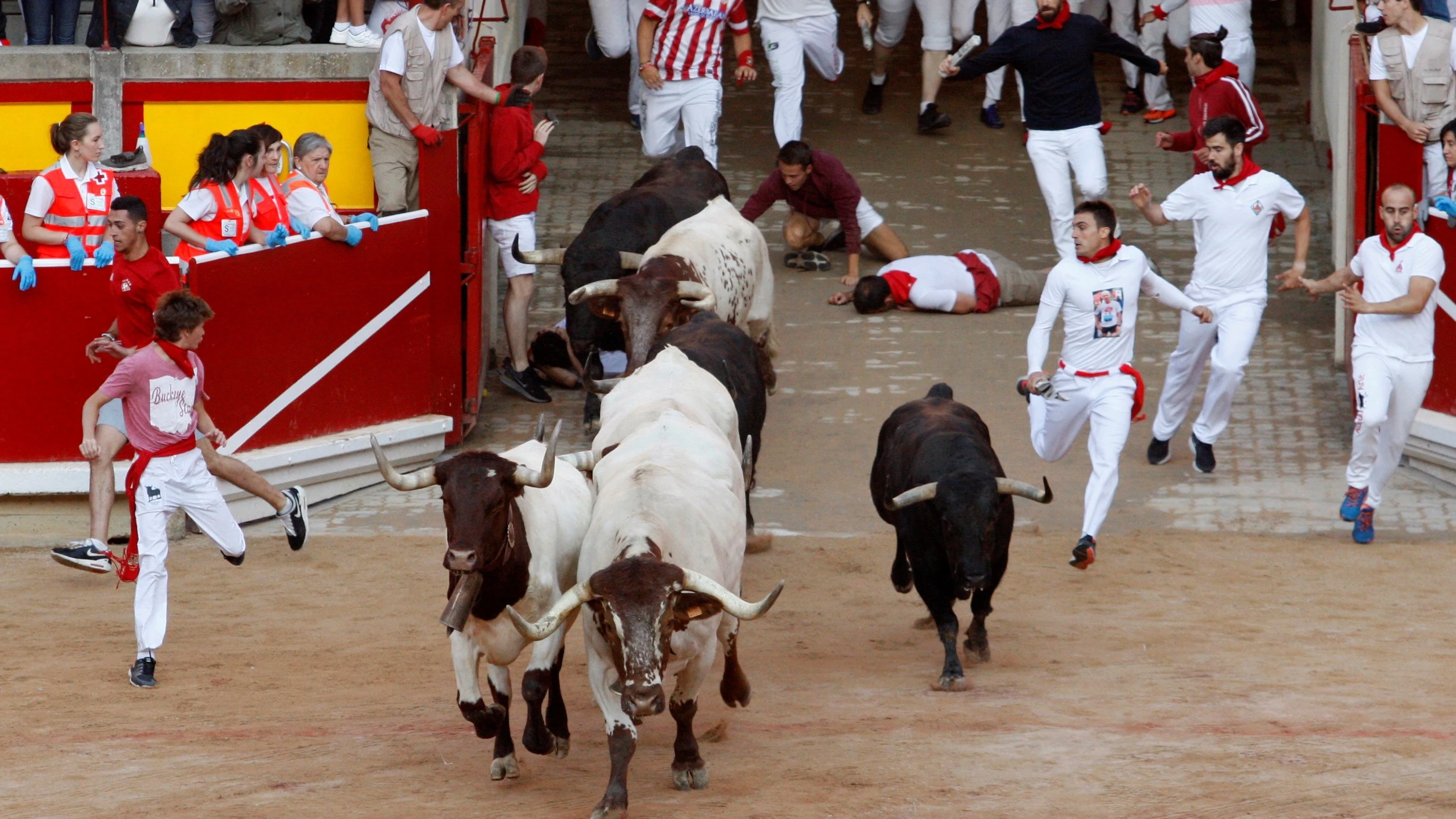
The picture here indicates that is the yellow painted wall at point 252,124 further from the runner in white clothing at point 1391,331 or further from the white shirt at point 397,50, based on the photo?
the runner in white clothing at point 1391,331

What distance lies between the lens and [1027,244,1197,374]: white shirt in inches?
391

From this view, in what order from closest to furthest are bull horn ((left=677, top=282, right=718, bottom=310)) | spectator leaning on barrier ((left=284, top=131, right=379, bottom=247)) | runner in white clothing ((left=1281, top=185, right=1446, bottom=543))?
runner in white clothing ((left=1281, top=185, right=1446, bottom=543)), bull horn ((left=677, top=282, right=718, bottom=310)), spectator leaning on barrier ((left=284, top=131, right=379, bottom=247))

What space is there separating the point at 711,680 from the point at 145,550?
2578 mm

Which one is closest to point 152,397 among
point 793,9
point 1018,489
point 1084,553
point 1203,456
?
point 1018,489

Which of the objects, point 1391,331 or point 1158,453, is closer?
point 1391,331

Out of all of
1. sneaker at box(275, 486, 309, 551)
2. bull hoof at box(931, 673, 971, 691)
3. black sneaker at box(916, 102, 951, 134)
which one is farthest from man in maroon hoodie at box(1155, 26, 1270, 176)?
sneaker at box(275, 486, 309, 551)

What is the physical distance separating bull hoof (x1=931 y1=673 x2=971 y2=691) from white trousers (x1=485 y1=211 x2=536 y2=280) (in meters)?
5.70

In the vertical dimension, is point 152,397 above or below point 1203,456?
above

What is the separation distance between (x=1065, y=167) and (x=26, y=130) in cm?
730

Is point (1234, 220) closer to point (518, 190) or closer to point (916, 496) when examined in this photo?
point (916, 496)

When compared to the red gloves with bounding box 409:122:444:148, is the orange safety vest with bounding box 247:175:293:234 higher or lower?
lower

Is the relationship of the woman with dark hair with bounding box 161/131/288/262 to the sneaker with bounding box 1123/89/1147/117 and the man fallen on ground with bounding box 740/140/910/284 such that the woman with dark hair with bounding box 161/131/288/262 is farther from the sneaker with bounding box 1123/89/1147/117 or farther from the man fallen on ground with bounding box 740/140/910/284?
the sneaker with bounding box 1123/89/1147/117

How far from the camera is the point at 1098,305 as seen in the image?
32.6 ft

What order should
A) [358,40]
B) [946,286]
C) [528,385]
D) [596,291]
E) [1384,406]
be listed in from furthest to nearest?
[946,286]
[528,385]
[358,40]
[596,291]
[1384,406]
